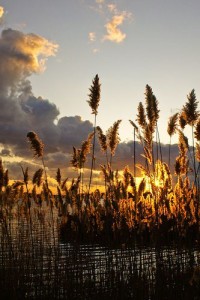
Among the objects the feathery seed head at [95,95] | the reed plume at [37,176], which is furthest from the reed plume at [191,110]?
the reed plume at [37,176]

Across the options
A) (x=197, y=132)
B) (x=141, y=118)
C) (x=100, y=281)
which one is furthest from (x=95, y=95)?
(x=100, y=281)

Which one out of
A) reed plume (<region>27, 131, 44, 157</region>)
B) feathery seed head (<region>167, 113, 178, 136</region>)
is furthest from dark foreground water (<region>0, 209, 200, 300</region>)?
feathery seed head (<region>167, 113, 178, 136</region>)

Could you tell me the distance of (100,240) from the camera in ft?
36.4

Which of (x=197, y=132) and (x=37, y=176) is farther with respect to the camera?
(x=37, y=176)

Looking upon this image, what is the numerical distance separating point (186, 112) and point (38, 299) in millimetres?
3759

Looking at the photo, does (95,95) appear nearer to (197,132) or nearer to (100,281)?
(197,132)

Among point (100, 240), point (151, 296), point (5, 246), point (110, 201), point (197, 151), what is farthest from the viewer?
point (100, 240)

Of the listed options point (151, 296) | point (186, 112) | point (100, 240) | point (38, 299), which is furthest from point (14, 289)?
point (100, 240)

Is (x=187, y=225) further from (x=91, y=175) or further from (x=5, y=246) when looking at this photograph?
(x=5, y=246)

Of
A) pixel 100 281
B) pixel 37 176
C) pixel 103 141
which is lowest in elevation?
pixel 100 281

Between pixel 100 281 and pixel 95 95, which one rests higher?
pixel 95 95

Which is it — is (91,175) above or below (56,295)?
above

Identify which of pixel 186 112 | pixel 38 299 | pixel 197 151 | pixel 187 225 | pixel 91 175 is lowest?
pixel 38 299

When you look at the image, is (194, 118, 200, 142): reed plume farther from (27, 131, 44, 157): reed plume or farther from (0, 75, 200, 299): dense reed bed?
(27, 131, 44, 157): reed plume
